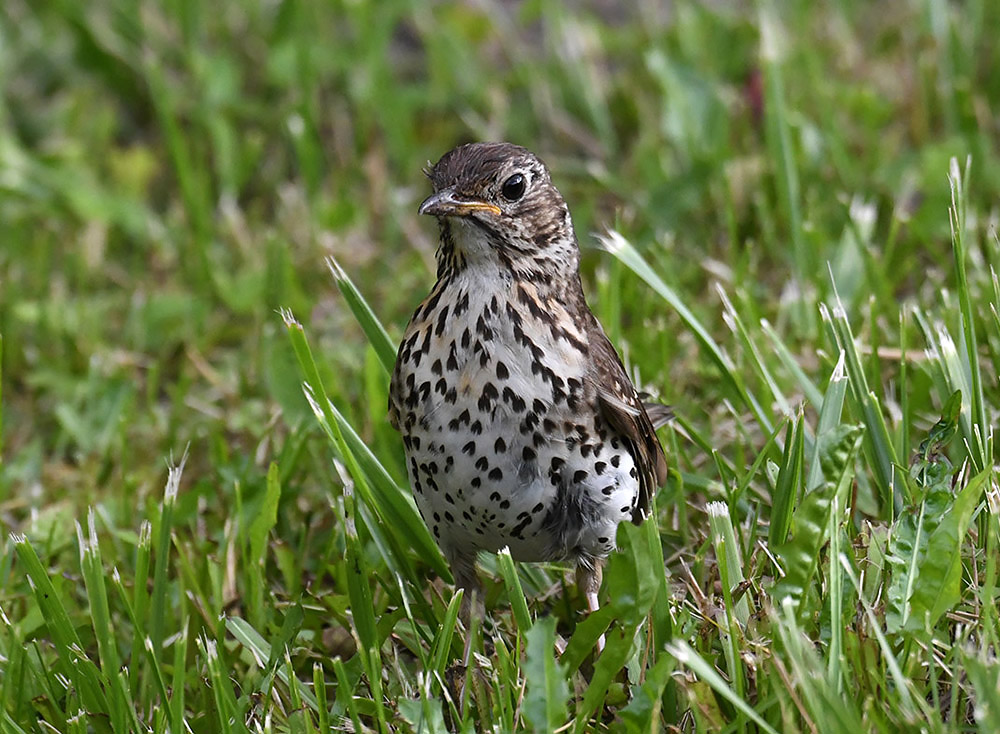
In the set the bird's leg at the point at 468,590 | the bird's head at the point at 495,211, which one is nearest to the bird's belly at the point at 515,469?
the bird's leg at the point at 468,590

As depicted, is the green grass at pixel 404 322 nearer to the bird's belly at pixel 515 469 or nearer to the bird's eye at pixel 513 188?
the bird's belly at pixel 515 469

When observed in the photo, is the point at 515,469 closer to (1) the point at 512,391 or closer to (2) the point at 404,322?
(1) the point at 512,391

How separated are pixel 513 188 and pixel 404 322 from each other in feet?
6.13

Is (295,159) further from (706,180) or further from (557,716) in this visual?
(557,716)

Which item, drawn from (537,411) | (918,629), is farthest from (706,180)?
(918,629)

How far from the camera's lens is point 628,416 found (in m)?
3.29

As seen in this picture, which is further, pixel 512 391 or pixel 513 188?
pixel 513 188

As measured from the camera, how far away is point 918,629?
281 centimetres

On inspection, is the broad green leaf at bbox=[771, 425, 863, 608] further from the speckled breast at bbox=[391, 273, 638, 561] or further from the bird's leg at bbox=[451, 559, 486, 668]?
the bird's leg at bbox=[451, 559, 486, 668]

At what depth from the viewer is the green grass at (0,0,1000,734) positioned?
9.67ft

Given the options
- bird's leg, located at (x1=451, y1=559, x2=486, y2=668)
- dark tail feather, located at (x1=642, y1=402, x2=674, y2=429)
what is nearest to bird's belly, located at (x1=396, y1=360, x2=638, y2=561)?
bird's leg, located at (x1=451, y1=559, x2=486, y2=668)

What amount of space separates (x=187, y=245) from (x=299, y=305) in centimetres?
83

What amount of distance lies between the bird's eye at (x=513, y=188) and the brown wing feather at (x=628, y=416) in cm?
37

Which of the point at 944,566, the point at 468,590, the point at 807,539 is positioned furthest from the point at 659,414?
the point at 944,566
